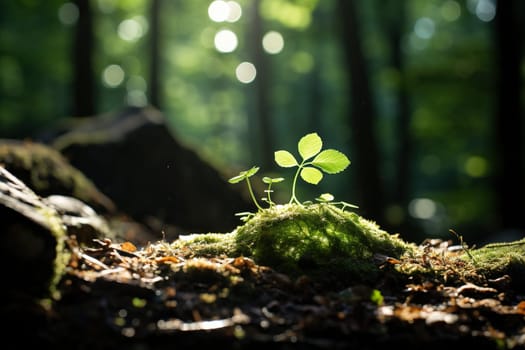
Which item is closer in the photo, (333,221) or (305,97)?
(333,221)

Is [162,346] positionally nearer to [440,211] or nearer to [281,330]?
[281,330]

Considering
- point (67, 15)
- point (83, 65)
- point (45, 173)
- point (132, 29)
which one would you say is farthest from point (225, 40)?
point (45, 173)

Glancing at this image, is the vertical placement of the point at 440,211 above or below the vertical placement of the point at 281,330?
below

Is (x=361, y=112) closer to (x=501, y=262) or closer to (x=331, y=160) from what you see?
(x=501, y=262)

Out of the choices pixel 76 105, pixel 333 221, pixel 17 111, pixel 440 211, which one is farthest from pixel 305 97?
pixel 333 221

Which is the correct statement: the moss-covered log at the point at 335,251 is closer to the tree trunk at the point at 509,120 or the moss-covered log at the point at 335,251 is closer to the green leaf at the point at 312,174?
the green leaf at the point at 312,174

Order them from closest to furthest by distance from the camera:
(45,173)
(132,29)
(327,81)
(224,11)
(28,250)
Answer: (28,250)
(45,173)
(224,11)
(132,29)
(327,81)
